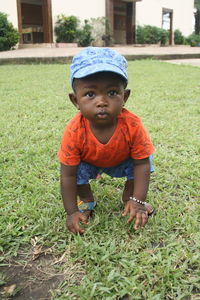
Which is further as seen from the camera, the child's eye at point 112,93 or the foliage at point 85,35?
the foliage at point 85,35

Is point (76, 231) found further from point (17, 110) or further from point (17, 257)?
point (17, 110)

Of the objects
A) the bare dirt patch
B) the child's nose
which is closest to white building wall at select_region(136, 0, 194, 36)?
the child's nose

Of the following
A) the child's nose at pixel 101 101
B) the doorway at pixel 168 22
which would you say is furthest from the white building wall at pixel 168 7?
the child's nose at pixel 101 101

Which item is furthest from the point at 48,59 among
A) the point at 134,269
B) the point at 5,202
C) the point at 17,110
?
the point at 134,269

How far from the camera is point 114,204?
191 centimetres

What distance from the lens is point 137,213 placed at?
162 centimetres

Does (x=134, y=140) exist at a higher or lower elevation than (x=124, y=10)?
lower

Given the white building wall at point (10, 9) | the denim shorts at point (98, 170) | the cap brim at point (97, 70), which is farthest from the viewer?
the white building wall at point (10, 9)

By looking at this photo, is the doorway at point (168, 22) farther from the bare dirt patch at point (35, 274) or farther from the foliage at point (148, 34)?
the bare dirt patch at point (35, 274)

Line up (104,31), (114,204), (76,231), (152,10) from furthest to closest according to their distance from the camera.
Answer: (152,10) → (104,31) → (114,204) → (76,231)

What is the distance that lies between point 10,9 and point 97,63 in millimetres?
14339

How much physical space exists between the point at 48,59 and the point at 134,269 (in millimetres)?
10146

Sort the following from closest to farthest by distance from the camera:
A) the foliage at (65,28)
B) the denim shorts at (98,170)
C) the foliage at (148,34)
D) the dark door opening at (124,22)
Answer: the denim shorts at (98,170), the foliage at (65,28), the foliage at (148,34), the dark door opening at (124,22)

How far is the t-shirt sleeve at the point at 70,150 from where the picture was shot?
1.60 meters
